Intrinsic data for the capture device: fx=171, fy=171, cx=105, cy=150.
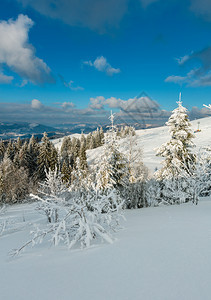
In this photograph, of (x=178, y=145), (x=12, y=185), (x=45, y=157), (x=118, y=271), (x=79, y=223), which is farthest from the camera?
(x=45, y=157)

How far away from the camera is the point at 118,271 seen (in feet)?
8.20

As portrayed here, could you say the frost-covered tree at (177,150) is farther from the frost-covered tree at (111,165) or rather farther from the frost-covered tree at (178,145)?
the frost-covered tree at (111,165)

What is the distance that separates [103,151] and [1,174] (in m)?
19.8

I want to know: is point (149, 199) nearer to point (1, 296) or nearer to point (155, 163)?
point (1, 296)

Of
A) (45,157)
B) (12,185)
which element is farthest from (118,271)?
(45,157)

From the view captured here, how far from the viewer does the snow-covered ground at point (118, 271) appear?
2.03 m

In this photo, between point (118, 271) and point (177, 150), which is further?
point (177, 150)

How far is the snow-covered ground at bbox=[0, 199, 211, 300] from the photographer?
203cm

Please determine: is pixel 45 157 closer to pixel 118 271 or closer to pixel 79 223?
pixel 79 223

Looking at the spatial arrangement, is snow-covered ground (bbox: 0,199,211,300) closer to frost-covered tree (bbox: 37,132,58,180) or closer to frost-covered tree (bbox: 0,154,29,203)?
frost-covered tree (bbox: 0,154,29,203)

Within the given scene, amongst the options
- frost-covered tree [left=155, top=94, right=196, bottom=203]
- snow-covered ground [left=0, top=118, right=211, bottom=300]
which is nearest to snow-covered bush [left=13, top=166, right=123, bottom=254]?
snow-covered ground [left=0, top=118, right=211, bottom=300]

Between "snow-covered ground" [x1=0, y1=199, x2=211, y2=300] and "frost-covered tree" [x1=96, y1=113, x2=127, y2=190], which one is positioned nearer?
"snow-covered ground" [x1=0, y1=199, x2=211, y2=300]

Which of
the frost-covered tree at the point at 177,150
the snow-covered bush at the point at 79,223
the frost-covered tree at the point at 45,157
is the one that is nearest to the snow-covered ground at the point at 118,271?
the snow-covered bush at the point at 79,223

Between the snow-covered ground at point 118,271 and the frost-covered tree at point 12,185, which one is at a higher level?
the snow-covered ground at point 118,271
